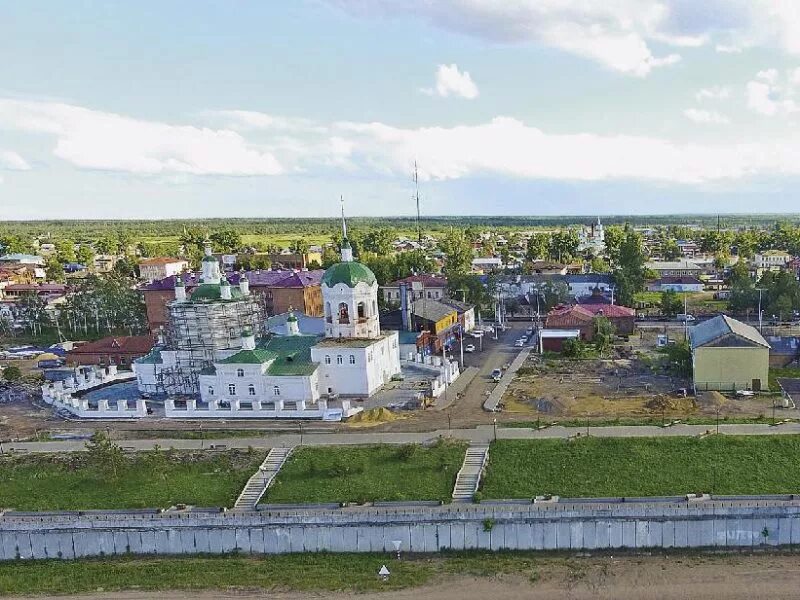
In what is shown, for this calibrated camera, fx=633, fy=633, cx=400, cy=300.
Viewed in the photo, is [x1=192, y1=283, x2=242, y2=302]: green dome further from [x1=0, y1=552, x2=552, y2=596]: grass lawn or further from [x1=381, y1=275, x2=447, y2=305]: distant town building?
[x1=381, y1=275, x2=447, y2=305]: distant town building

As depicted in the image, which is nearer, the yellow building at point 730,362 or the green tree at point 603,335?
the yellow building at point 730,362

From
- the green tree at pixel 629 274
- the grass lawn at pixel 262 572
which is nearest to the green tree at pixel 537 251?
the green tree at pixel 629 274

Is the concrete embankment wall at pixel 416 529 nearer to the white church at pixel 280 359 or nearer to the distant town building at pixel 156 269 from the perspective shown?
the white church at pixel 280 359

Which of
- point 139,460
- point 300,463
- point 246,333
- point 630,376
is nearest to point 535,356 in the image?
point 630,376

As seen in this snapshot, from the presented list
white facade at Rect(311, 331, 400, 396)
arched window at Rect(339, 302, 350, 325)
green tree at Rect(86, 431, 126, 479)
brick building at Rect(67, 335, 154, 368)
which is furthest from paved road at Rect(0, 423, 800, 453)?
brick building at Rect(67, 335, 154, 368)

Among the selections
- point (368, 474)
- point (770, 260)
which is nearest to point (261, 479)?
point (368, 474)

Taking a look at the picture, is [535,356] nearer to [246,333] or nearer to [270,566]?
[246,333]
